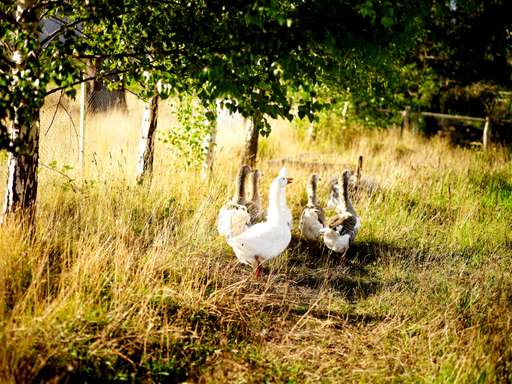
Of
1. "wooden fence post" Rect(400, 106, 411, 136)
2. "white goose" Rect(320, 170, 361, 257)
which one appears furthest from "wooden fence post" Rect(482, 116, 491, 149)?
"white goose" Rect(320, 170, 361, 257)

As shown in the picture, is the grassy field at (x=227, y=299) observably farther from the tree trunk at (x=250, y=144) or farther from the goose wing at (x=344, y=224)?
the tree trunk at (x=250, y=144)

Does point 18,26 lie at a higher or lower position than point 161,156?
higher

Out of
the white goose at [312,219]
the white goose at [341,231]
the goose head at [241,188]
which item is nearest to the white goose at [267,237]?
the goose head at [241,188]

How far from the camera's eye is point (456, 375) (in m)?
3.76

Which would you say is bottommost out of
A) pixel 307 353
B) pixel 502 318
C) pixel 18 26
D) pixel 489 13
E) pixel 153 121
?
pixel 307 353

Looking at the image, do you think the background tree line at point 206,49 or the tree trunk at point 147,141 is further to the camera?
the tree trunk at point 147,141

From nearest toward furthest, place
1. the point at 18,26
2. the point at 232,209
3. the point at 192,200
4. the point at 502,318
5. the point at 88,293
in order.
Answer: the point at 18,26
the point at 88,293
the point at 502,318
the point at 232,209
the point at 192,200

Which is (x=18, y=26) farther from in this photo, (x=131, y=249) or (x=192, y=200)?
(x=192, y=200)

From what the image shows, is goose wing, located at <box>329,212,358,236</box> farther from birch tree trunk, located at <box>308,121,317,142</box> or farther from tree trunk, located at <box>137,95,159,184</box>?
birch tree trunk, located at <box>308,121,317,142</box>

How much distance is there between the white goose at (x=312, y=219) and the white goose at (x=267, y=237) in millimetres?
1034

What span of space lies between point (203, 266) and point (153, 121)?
3.35m

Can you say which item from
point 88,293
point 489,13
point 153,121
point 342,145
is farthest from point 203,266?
point 489,13

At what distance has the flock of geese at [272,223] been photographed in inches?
210

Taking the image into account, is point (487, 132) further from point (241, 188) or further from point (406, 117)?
point (241, 188)
